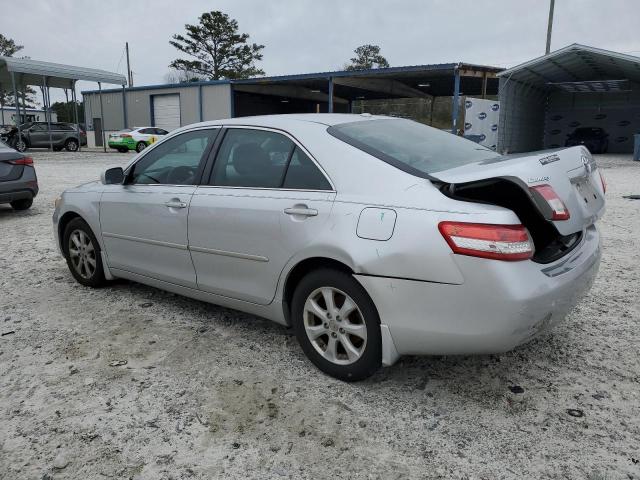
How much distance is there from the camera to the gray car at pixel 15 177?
816 centimetres

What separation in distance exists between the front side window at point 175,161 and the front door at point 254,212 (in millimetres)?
206

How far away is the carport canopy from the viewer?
2559 centimetres

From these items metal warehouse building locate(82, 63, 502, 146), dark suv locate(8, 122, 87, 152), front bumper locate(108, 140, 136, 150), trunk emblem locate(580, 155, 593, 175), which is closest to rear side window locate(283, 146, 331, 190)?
trunk emblem locate(580, 155, 593, 175)

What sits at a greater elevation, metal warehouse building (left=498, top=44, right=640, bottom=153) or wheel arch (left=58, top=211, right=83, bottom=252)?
metal warehouse building (left=498, top=44, right=640, bottom=153)

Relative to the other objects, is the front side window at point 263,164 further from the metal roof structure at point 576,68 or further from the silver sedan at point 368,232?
the metal roof structure at point 576,68

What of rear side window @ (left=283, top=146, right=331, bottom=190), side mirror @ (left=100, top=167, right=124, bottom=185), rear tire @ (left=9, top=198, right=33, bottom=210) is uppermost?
rear side window @ (left=283, top=146, right=331, bottom=190)

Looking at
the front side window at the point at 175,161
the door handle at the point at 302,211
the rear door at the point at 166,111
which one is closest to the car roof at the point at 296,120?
the front side window at the point at 175,161

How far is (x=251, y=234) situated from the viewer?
322cm

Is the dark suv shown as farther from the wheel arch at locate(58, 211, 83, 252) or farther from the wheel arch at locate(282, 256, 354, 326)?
the wheel arch at locate(282, 256, 354, 326)

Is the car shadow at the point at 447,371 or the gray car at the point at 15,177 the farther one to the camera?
the gray car at the point at 15,177

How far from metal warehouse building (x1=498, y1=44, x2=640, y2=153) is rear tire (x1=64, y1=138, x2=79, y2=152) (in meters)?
22.9

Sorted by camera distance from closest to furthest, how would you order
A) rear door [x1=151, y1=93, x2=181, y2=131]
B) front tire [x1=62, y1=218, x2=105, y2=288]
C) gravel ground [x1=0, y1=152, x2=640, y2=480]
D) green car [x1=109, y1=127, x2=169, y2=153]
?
gravel ground [x1=0, y1=152, x2=640, y2=480] → front tire [x1=62, y1=218, x2=105, y2=288] → green car [x1=109, y1=127, x2=169, y2=153] → rear door [x1=151, y1=93, x2=181, y2=131]

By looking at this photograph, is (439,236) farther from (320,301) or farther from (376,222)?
(320,301)

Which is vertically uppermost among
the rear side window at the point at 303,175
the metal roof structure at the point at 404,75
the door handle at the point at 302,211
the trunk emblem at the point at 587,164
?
the metal roof structure at the point at 404,75
